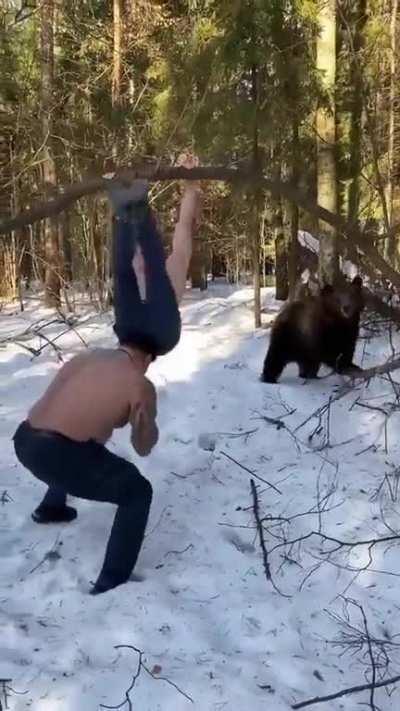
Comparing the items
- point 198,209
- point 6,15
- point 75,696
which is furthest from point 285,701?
point 6,15

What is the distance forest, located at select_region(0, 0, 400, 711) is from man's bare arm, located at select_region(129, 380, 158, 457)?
2cm

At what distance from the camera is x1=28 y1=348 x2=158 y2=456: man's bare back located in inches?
129

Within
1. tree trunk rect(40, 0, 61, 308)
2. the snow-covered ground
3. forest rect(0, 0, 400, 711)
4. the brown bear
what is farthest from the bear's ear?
tree trunk rect(40, 0, 61, 308)

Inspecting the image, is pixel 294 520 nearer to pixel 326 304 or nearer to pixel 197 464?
pixel 197 464

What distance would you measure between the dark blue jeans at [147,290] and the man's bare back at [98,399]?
132 mm

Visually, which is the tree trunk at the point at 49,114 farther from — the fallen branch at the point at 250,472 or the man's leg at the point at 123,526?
the man's leg at the point at 123,526

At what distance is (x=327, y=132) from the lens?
26.9ft

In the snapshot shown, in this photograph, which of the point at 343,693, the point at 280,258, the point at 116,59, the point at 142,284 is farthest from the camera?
the point at 280,258

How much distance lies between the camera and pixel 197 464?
501 centimetres

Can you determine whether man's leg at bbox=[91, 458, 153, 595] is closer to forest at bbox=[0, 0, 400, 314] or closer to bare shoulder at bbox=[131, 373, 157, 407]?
bare shoulder at bbox=[131, 373, 157, 407]

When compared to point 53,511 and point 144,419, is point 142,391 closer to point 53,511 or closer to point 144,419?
point 144,419

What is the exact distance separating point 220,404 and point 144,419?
2.82 m

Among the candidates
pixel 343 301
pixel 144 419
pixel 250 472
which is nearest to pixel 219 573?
pixel 144 419

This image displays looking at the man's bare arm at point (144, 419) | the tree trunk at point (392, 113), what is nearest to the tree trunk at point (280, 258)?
the tree trunk at point (392, 113)
